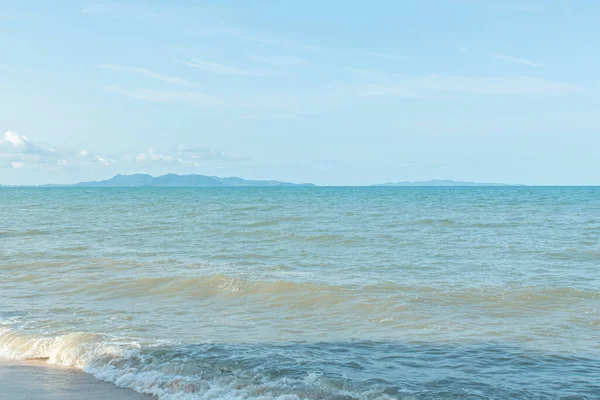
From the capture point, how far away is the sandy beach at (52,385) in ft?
29.0

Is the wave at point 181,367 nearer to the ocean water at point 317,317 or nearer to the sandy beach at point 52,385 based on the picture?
the ocean water at point 317,317

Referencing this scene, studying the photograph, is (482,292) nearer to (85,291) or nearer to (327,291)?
(327,291)

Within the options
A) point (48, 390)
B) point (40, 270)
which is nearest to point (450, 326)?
point (48, 390)

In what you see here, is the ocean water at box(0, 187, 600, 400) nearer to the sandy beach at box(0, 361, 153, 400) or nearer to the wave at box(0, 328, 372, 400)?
the wave at box(0, 328, 372, 400)

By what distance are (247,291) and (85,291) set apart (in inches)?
194

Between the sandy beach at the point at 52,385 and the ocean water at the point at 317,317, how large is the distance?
0.32 meters

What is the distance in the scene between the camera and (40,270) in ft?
68.1

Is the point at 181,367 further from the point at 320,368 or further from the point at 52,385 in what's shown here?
the point at 320,368

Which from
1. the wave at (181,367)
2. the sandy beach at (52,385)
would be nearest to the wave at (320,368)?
the wave at (181,367)

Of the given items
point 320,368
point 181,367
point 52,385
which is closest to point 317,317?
point 320,368

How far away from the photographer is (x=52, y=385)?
9.36 m

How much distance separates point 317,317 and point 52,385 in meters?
6.07

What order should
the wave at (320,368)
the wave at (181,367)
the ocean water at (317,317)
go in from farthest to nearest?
the ocean water at (317,317) < the wave at (181,367) < the wave at (320,368)

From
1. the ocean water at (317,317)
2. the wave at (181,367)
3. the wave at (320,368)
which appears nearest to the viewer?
the wave at (320,368)
